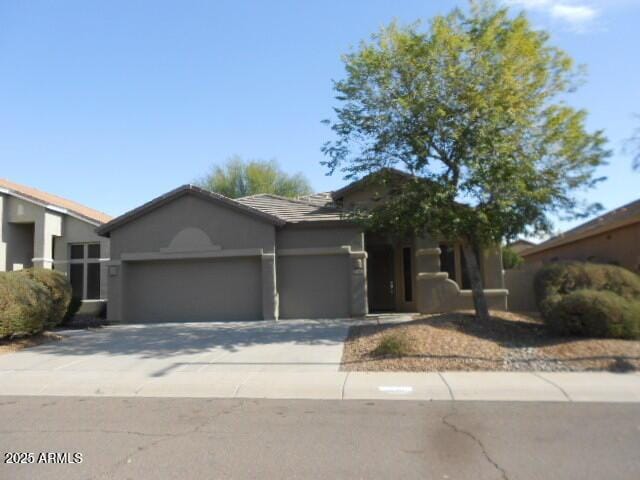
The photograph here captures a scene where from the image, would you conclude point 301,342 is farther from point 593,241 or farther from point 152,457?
point 593,241

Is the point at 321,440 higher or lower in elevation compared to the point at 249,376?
lower

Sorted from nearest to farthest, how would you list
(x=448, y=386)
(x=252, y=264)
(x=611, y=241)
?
(x=448, y=386), (x=252, y=264), (x=611, y=241)

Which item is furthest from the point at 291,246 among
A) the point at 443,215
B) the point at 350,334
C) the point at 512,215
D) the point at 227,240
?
the point at 512,215

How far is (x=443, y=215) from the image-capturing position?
12.4m

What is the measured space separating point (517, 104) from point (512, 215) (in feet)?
8.83

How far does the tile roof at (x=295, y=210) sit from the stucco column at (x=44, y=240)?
28.1 feet

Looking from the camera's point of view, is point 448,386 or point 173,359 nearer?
point 448,386

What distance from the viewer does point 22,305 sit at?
511 inches

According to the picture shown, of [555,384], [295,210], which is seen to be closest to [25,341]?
[295,210]

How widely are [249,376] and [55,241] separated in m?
16.5

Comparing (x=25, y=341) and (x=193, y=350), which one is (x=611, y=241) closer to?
(x=193, y=350)

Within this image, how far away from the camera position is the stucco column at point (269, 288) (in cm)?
1691

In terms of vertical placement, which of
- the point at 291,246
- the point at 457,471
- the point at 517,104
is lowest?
the point at 457,471

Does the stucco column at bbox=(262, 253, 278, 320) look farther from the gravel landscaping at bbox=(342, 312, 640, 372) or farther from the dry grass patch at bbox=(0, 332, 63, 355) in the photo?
the dry grass patch at bbox=(0, 332, 63, 355)
